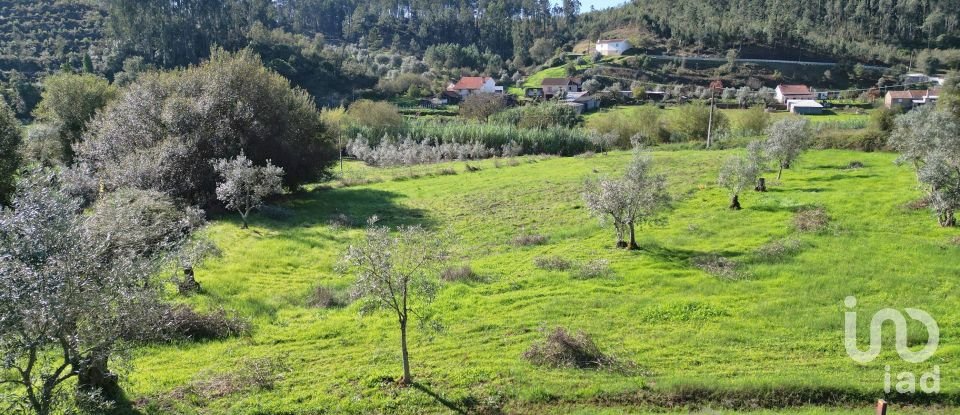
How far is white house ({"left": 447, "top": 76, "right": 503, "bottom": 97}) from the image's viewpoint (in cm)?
13700

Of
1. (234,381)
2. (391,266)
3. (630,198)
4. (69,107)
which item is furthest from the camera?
(69,107)

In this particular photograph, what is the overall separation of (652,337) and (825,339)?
554cm

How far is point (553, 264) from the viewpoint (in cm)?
2745

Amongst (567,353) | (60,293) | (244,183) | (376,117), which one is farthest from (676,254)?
(376,117)

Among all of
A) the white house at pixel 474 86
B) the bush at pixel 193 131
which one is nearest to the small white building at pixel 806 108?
the white house at pixel 474 86

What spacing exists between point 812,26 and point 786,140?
157m

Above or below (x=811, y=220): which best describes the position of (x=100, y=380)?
above

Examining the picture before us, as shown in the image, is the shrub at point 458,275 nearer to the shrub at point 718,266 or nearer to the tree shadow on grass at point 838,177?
the shrub at point 718,266

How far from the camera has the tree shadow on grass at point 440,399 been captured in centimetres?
1566

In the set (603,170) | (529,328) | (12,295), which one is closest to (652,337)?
(529,328)

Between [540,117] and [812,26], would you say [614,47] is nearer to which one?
[812,26]

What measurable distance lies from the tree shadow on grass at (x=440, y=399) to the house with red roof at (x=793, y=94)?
4691 inches

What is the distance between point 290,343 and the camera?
65.6 feet

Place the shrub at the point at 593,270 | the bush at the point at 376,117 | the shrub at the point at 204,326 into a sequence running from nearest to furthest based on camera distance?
the shrub at the point at 204,326, the shrub at the point at 593,270, the bush at the point at 376,117
